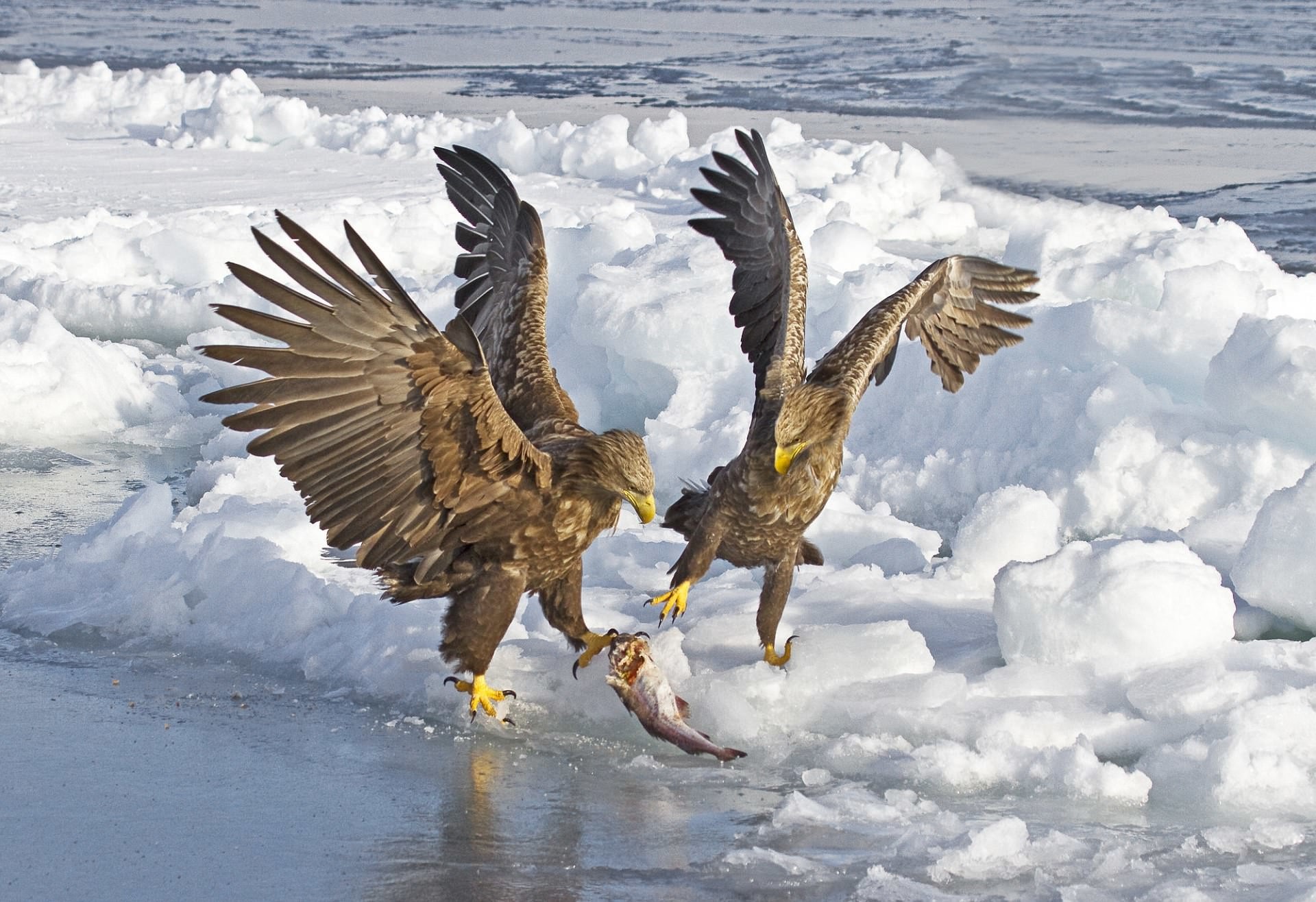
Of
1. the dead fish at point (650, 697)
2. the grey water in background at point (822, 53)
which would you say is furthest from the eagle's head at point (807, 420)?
the grey water in background at point (822, 53)

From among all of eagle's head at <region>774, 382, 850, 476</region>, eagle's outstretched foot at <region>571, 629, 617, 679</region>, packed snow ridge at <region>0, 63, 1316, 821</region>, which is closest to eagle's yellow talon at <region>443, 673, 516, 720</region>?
packed snow ridge at <region>0, 63, 1316, 821</region>

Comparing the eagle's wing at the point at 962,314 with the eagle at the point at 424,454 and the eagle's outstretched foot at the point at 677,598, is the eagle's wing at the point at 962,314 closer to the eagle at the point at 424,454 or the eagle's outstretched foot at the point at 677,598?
the eagle's outstretched foot at the point at 677,598

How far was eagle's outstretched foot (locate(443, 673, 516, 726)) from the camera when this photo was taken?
16.6ft

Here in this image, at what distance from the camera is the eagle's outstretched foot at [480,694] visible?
5070 mm

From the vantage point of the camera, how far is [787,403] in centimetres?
490

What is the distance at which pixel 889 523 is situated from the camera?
7098 millimetres

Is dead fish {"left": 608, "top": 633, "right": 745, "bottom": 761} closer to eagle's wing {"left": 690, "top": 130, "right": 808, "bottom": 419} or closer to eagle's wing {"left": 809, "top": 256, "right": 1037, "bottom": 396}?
eagle's wing {"left": 690, "top": 130, "right": 808, "bottom": 419}

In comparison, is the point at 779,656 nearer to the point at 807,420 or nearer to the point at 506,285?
the point at 807,420

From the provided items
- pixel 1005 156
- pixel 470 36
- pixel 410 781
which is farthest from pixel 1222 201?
pixel 470 36

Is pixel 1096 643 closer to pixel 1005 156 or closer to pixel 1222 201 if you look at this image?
pixel 1222 201

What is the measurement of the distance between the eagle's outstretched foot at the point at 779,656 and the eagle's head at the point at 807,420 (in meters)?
0.65

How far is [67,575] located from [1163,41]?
2812cm

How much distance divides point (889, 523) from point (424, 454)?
2951mm

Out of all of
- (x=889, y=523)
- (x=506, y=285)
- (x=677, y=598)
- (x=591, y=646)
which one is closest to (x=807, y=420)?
(x=677, y=598)
